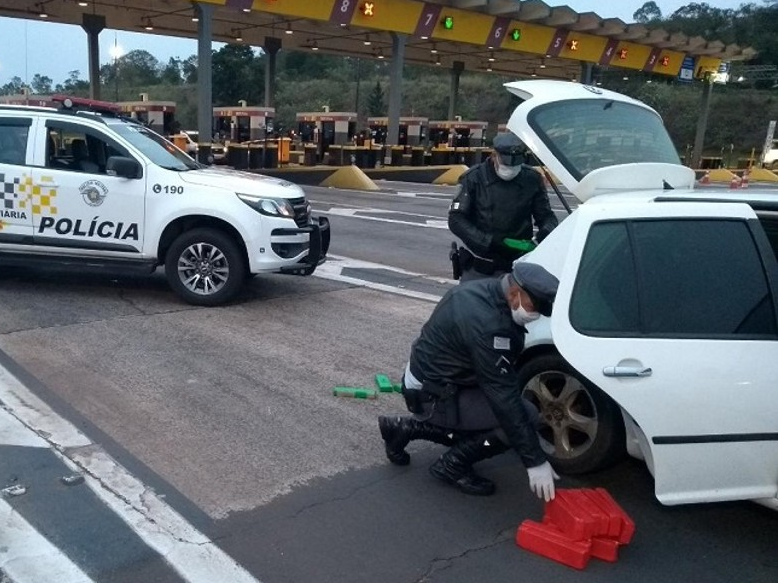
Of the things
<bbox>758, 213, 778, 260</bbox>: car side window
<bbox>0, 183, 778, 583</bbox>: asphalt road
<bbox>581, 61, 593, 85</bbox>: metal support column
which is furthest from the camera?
<bbox>581, 61, 593, 85</bbox>: metal support column

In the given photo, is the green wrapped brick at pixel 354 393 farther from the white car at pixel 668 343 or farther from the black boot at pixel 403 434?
→ the white car at pixel 668 343

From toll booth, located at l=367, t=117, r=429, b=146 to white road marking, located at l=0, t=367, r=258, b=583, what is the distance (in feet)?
96.7

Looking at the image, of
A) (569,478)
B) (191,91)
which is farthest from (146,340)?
(191,91)

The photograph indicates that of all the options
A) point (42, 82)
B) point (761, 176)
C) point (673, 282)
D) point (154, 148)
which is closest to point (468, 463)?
point (673, 282)

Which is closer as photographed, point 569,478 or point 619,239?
point 619,239

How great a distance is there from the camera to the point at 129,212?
7.31m

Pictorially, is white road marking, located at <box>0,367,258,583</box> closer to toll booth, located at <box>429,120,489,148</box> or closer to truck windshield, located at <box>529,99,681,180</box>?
truck windshield, located at <box>529,99,681,180</box>

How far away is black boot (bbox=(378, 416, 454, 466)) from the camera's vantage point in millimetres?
3996

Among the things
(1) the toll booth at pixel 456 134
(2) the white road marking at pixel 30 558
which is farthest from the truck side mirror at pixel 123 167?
(1) the toll booth at pixel 456 134

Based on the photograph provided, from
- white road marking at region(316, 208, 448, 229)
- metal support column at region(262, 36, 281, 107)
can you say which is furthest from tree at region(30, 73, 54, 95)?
white road marking at region(316, 208, 448, 229)

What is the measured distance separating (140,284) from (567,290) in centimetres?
588

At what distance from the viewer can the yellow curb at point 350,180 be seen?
23.0m

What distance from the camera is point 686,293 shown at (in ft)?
11.3

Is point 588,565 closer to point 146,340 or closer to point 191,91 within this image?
point 146,340
